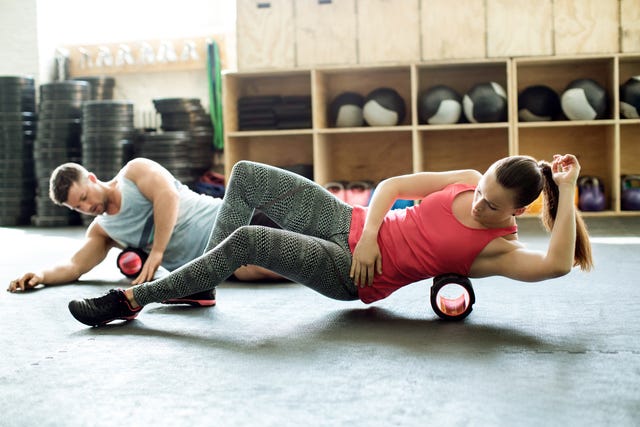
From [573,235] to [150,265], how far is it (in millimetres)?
1702

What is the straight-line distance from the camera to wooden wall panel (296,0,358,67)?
5.95m

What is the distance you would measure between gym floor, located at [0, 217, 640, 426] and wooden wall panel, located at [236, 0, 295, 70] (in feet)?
10.9

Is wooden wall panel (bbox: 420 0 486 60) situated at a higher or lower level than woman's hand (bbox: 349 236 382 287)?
higher

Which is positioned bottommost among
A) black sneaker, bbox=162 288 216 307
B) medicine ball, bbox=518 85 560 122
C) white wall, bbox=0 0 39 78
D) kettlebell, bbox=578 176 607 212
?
black sneaker, bbox=162 288 216 307

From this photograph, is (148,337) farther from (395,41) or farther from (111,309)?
(395,41)

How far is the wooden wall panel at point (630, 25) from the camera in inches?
220

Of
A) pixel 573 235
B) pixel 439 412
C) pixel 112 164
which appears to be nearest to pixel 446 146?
pixel 112 164

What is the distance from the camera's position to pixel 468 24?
5758mm

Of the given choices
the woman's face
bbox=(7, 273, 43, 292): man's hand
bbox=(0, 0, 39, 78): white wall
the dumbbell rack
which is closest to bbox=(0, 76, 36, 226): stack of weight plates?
bbox=(0, 0, 39, 78): white wall

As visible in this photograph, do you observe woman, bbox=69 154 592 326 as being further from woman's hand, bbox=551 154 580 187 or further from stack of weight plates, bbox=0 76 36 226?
stack of weight plates, bbox=0 76 36 226

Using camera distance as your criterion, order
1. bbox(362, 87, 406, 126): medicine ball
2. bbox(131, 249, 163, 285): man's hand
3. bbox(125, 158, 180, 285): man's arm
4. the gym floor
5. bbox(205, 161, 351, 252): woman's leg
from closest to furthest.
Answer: the gym floor
bbox(205, 161, 351, 252): woman's leg
bbox(131, 249, 163, 285): man's hand
bbox(125, 158, 180, 285): man's arm
bbox(362, 87, 406, 126): medicine ball

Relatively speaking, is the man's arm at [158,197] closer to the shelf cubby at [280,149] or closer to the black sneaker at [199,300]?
the black sneaker at [199,300]

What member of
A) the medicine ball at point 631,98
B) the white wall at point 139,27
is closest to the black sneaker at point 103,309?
the medicine ball at point 631,98

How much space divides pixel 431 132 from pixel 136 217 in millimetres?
3435
